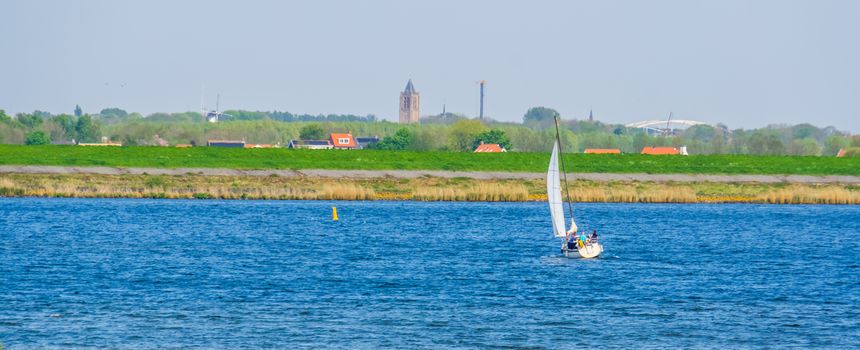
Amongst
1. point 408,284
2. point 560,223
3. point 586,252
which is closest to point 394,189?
point 560,223

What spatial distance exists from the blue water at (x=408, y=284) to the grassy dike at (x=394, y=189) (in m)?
20.2

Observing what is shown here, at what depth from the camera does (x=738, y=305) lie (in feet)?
158

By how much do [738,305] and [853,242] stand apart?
35.4 m

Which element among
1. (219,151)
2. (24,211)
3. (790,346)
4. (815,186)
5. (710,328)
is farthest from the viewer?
(219,151)

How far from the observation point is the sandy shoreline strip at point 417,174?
128625 mm

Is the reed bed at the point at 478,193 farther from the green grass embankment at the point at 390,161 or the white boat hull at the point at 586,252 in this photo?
the white boat hull at the point at 586,252

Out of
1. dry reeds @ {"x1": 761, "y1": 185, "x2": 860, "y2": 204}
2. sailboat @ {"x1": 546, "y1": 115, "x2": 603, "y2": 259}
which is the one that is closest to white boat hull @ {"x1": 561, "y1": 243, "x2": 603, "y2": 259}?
sailboat @ {"x1": 546, "y1": 115, "x2": 603, "y2": 259}

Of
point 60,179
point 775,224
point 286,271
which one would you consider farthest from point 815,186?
point 286,271

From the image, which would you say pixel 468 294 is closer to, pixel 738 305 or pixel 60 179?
pixel 738 305

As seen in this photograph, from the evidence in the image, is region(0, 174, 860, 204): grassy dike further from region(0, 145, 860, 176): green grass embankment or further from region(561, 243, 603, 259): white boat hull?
region(561, 243, 603, 259): white boat hull

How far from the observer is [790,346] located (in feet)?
127

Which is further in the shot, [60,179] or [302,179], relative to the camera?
[302,179]

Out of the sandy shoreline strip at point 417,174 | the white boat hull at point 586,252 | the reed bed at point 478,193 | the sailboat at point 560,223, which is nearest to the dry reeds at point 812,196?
the sandy shoreline strip at point 417,174

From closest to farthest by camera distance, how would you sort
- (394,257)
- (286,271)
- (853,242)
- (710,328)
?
(710,328) < (286,271) < (394,257) < (853,242)
